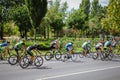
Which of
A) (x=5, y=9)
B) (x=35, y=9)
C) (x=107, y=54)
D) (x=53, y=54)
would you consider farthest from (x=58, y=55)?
(x=5, y=9)

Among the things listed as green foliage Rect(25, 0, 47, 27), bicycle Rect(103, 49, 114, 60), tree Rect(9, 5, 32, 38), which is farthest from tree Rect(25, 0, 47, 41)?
tree Rect(9, 5, 32, 38)

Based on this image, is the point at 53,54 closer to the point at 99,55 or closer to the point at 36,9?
the point at 99,55

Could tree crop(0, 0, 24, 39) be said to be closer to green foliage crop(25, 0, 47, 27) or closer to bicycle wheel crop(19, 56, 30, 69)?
green foliage crop(25, 0, 47, 27)

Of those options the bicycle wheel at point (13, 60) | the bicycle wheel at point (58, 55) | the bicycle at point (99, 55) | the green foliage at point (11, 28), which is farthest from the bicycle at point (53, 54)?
the green foliage at point (11, 28)

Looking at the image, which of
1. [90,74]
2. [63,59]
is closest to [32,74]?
[90,74]

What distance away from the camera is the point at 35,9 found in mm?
39312

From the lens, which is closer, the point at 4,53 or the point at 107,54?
the point at 4,53

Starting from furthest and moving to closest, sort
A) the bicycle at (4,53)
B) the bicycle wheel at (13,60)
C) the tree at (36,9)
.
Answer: the tree at (36,9) → the bicycle at (4,53) → the bicycle wheel at (13,60)

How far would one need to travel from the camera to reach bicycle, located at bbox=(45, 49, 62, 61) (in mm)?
23702

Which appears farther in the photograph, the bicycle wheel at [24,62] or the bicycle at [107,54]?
the bicycle at [107,54]

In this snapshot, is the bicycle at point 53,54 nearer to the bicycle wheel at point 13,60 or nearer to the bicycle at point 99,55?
the bicycle at point 99,55

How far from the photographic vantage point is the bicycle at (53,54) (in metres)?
23.7

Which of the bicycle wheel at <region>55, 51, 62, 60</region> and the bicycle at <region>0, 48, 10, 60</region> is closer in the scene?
the bicycle at <region>0, 48, 10, 60</region>

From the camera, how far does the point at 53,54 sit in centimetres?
2389
